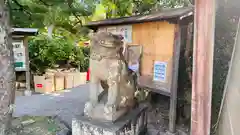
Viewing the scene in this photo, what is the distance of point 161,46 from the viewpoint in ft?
11.9

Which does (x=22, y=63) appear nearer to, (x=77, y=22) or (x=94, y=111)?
(x=77, y=22)

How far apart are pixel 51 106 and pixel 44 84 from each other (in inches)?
83.2

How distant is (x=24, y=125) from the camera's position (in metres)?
3.48

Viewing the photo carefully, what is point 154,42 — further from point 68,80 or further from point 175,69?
point 68,80

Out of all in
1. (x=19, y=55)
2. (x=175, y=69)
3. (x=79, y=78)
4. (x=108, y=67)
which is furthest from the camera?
(x=79, y=78)

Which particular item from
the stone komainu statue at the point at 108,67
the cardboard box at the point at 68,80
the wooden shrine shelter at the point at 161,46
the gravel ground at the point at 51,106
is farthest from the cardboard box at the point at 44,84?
the stone komainu statue at the point at 108,67

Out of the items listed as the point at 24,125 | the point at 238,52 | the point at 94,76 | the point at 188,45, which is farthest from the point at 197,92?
the point at 24,125

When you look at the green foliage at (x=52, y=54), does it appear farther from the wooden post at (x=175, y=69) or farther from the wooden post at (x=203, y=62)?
the wooden post at (x=203, y=62)

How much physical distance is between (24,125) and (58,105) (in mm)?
1505

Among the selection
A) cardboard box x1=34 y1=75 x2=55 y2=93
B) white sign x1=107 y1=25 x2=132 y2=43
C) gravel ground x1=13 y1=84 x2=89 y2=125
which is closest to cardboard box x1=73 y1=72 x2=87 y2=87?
cardboard box x1=34 y1=75 x2=55 y2=93

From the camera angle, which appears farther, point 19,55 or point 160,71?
point 19,55

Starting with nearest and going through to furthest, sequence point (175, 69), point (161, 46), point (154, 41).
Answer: point (175, 69)
point (161, 46)
point (154, 41)

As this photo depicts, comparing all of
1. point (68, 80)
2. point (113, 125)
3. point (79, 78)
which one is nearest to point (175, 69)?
point (113, 125)

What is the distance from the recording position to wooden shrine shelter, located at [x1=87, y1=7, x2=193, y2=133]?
10.8 feet
